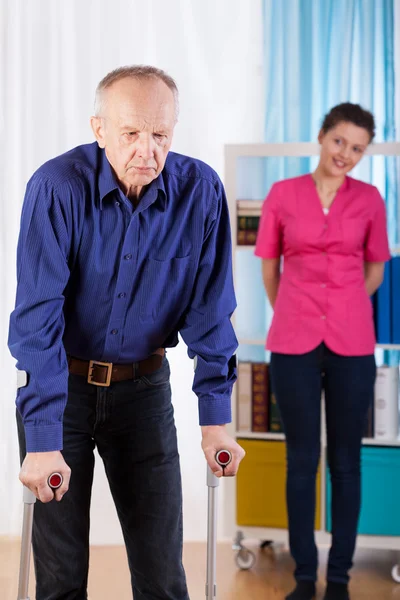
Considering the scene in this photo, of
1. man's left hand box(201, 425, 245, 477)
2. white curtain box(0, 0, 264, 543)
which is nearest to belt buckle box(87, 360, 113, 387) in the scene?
man's left hand box(201, 425, 245, 477)

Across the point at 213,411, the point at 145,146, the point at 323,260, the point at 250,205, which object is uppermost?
the point at 250,205

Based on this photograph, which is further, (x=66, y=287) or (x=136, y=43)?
(x=136, y=43)

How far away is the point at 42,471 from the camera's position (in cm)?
156

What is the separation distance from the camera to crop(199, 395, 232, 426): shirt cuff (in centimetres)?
177

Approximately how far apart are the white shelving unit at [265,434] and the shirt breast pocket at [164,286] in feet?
4.62

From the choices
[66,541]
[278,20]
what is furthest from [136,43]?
[66,541]

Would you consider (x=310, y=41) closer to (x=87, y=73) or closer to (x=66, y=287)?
(x=87, y=73)

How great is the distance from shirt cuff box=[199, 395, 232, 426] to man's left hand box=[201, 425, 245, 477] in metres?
0.01

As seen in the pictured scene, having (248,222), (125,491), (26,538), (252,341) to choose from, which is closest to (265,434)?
(252,341)

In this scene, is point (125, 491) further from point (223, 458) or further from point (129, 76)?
point (129, 76)

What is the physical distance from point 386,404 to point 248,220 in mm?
825

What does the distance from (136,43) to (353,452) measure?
5.93 feet

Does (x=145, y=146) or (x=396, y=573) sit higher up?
(x=145, y=146)

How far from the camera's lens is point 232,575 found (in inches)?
124
